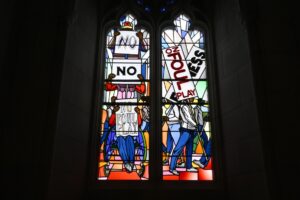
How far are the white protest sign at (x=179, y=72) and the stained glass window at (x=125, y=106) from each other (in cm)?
26

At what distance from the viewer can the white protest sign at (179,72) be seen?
3628mm

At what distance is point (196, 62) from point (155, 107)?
0.76 metres

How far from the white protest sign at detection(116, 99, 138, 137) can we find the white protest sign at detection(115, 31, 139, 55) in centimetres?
64

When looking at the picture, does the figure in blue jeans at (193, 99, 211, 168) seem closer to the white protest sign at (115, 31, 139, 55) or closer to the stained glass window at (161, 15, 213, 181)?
the stained glass window at (161, 15, 213, 181)
